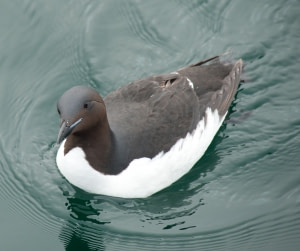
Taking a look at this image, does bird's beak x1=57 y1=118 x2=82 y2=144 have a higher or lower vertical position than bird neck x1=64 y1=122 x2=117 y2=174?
lower

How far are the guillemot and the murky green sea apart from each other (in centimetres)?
35

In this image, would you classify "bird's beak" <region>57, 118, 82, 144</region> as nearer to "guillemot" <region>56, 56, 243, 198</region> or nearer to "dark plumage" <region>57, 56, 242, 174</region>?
"dark plumage" <region>57, 56, 242, 174</region>

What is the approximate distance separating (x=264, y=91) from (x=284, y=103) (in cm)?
32

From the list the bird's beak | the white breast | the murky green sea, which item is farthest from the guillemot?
the murky green sea

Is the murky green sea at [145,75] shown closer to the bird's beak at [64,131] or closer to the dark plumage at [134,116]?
the dark plumage at [134,116]

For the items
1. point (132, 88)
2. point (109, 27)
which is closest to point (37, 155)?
point (132, 88)

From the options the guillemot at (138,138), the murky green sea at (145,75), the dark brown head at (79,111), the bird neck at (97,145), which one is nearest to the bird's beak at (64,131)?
the dark brown head at (79,111)

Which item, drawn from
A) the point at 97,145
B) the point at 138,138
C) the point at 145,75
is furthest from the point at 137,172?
the point at 145,75

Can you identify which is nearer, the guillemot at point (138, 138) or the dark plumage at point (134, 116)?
the dark plumage at point (134, 116)

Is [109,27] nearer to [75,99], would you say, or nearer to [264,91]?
[264,91]

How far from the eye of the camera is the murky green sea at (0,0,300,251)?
814cm

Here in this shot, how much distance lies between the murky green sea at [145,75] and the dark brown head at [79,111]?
124cm

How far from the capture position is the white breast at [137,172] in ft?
26.1

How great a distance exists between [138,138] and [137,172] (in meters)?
0.38
